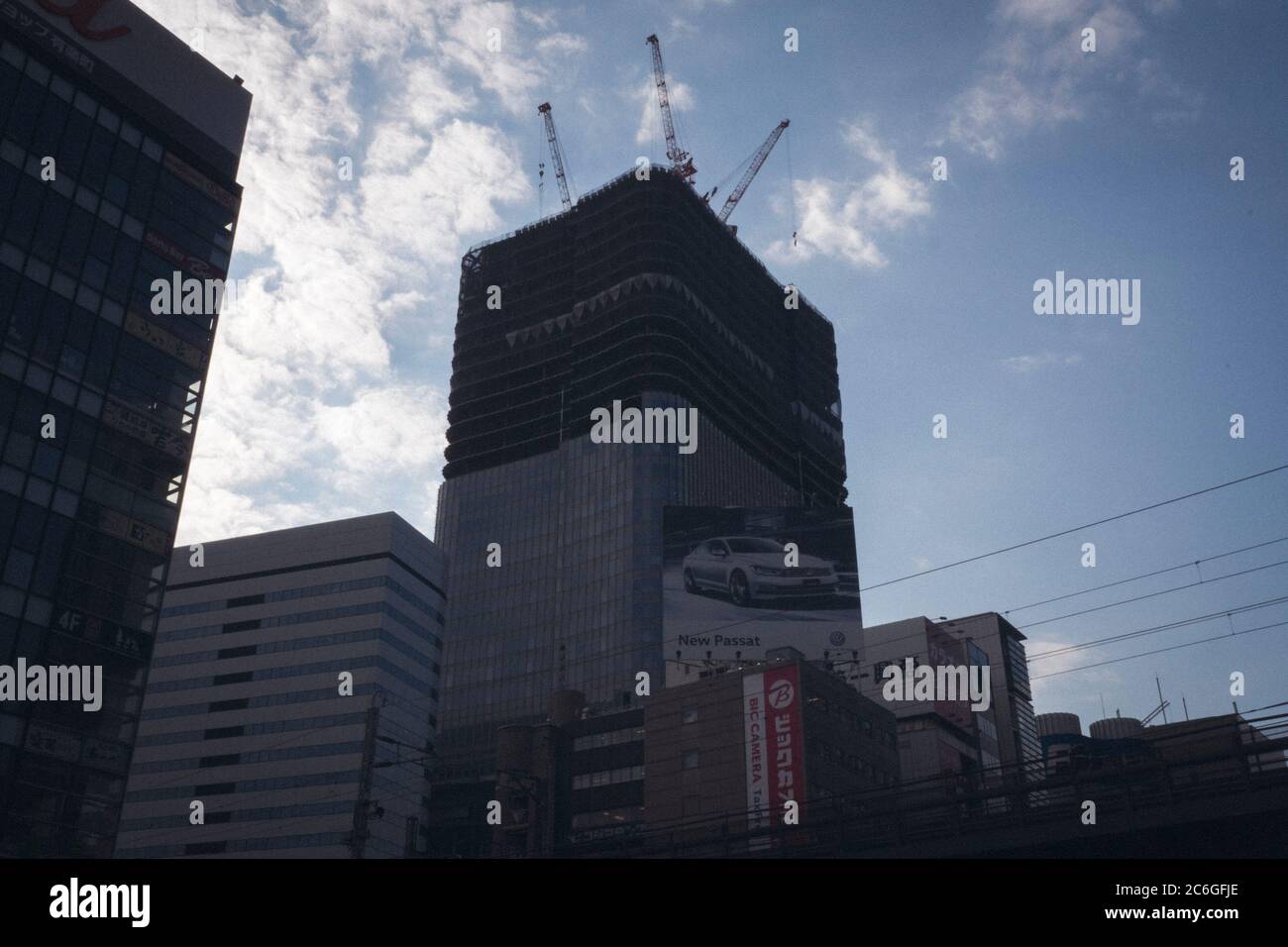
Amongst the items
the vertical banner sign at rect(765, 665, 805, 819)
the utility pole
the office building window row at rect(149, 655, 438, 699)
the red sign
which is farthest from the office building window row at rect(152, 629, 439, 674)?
the utility pole

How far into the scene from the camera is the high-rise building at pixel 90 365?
60094 millimetres

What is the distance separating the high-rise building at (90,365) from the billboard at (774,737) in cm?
4768

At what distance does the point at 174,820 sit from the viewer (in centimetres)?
11869

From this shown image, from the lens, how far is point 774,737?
91.5 meters

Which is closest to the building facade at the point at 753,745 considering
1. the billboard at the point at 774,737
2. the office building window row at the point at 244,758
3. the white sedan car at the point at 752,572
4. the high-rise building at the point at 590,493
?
the billboard at the point at 774,737

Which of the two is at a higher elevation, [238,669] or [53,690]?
[238,669]

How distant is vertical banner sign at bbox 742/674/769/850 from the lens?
9031 cm

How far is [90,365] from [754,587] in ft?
209

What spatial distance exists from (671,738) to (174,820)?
2264 inches

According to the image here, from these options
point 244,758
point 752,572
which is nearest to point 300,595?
point 244,758

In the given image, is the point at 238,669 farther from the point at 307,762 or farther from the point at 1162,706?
the point at 1162,706

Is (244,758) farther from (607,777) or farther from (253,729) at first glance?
(607,777)

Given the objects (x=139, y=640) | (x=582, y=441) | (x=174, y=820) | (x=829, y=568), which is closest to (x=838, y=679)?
(x=829, y=568)

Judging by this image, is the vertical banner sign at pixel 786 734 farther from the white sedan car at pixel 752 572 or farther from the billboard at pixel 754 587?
the white sedan car at pixel 752 572
